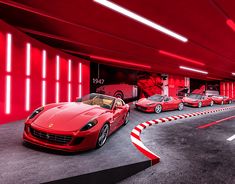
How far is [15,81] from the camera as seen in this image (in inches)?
215

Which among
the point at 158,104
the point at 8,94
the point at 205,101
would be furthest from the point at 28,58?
the point at 205,101

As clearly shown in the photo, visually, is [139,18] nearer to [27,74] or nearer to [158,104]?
[27,74]

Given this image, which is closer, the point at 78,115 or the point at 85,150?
the point at 85,150

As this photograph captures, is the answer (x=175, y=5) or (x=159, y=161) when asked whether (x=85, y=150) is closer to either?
(x=159, y=161)

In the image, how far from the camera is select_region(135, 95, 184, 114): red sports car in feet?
30.0

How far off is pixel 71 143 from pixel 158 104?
7256 mm

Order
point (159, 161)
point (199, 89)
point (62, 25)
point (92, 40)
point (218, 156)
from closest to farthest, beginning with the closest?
point (159, 161) → point (218, 156) → point (62, 25) → point (92, 40) → point (199, 89)

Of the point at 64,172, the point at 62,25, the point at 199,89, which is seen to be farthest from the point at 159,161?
the point at 199,89

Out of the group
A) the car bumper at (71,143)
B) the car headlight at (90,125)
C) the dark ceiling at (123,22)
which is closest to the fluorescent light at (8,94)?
the dark ceiling at (123,22)

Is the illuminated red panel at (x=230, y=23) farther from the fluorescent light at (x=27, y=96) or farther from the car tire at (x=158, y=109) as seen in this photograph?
the fluorescent light at (x=27, y=96)

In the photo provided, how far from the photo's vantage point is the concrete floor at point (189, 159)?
8.60 feet

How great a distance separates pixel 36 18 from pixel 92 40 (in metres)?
2.46

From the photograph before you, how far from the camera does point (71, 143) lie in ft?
9.93

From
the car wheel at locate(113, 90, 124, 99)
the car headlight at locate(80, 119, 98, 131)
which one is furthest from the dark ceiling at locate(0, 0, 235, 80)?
the car wheel at locate(113, 90, 124, 99)
